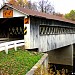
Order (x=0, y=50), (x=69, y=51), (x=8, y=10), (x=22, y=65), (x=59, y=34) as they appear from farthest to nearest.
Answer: (x=69, y=51), (x=59, y=34), (x=8, y=10), (x=0, y=50), (x=22, y=65)

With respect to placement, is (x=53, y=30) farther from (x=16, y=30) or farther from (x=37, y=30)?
(x=37, y=30)

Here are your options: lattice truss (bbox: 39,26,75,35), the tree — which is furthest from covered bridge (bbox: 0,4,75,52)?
the tree

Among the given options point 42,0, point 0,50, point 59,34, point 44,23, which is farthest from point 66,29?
point 42,0

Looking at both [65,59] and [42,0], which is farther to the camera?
[42,0]

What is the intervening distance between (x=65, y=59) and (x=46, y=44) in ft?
24.1

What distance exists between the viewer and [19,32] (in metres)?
16.1

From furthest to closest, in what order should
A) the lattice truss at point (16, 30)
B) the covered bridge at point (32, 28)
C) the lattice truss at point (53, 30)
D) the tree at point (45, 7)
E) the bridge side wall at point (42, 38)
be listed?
the tree at point (45, 7) < the lattice truss at point (16, 30) < the lattice truss at point (53, 30) < the bridge side wall at point (42, 38) < the covered bridge at point (32, 28)

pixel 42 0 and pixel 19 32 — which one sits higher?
pixel 42 0

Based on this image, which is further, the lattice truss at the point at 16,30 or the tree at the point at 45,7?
the tree at the point at 45,7

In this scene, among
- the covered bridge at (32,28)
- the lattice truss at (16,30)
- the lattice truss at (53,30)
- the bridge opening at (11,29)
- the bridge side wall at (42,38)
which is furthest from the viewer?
the lattice truss at (16,30)

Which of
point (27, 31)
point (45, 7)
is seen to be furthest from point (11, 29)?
point (45, 7)

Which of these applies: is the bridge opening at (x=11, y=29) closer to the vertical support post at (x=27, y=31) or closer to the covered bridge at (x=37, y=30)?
the covered bridge at (x=37, y=30)

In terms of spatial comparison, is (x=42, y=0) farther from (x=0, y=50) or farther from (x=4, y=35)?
(x=0, y=50)

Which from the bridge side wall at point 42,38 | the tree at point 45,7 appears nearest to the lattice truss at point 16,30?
the bridge side wall at point 42,38
